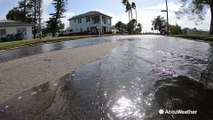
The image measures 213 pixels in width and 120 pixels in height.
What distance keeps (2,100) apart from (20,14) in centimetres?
7639

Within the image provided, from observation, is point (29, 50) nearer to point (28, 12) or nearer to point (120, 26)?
point (28, 12)

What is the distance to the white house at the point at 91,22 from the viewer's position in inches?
3226

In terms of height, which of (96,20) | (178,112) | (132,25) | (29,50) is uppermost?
(96,20)

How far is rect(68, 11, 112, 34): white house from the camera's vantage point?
81938mm

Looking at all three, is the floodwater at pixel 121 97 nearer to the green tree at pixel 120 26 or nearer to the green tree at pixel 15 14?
the green tree at pixel 15 14

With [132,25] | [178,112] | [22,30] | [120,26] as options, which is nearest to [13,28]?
[22,30]

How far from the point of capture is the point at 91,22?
83125mm

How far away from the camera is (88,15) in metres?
83.2

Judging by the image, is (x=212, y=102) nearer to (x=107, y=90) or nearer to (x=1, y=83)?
(x=107, y=90)

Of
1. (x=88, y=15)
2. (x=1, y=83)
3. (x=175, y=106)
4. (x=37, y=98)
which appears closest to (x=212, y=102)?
(x=175, y=106)

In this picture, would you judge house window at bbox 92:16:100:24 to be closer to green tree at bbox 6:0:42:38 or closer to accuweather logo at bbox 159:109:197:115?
green tree at bbox 6:0:42:38

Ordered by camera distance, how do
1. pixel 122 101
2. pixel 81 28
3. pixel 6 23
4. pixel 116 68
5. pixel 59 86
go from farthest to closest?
pixel 81 28
pixel 6 23
pixel 116 68
pixel 59 86
pixel 122 101

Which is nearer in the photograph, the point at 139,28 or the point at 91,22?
the point at 91,22

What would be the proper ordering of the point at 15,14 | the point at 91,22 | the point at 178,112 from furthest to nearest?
the point at 91,22 → the point at 15,14 → the point at 178,112
